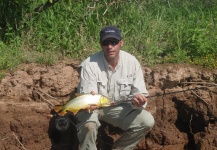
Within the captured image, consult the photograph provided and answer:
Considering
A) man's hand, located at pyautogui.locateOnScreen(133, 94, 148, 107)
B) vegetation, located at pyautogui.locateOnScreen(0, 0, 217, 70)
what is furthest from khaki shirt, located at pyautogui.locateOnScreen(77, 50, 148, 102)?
vegetation, located at pyautogui.locateOnScreen(0, 0, 217, 70)

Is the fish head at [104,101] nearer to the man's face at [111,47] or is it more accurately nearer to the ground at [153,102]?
the man's face at [111,47]

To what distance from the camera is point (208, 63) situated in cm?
763

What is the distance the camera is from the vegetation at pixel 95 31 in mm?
7805

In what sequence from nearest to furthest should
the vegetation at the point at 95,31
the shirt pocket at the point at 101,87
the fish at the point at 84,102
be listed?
the fish at the point at 84,102
the shirt pocket at the point at 101,87
the vegetation at the point at 95,31

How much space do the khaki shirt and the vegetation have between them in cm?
102

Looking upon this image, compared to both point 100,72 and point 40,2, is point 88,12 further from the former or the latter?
point 100,72

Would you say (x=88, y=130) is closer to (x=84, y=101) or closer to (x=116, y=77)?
(x=84, y=101)

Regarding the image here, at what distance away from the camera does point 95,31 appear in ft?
27.2

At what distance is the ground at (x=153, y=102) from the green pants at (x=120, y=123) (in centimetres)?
49

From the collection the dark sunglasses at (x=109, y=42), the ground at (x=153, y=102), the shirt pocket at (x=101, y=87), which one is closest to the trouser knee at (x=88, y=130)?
the shirt pocket at (x=101, y=87)

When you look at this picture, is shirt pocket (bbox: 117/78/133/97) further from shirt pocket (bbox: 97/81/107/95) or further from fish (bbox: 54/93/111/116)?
fish (bbox: 54/93/111/116)

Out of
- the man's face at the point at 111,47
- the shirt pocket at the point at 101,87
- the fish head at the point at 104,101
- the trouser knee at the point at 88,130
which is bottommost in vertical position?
the trouser knee at the point at 88,130

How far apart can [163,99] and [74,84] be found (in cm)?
122

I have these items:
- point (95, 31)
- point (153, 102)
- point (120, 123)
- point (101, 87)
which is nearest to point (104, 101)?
point (101, 87)
